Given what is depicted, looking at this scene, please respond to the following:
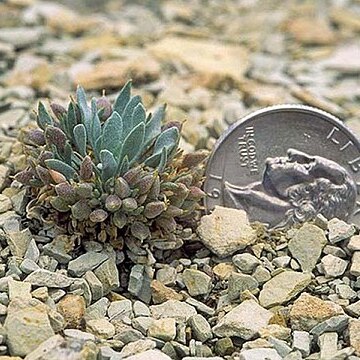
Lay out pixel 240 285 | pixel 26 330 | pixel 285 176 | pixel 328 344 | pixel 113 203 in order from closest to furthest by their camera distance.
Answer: pixel 26 330
pixel 328 344
pixel 113 203
pixel 240 285
pixel 285 176

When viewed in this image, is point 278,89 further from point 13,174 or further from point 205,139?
point 13,174

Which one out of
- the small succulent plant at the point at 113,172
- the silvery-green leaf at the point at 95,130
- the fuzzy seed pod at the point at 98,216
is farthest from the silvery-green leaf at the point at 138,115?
the fuzzy seed pod at the point at 98,216

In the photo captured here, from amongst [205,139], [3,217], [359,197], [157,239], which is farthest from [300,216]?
[3,217]

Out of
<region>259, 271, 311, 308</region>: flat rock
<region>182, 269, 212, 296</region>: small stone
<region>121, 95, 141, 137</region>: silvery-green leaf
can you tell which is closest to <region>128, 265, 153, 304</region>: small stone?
<region>182, 269, 212, 296</region>: small stone

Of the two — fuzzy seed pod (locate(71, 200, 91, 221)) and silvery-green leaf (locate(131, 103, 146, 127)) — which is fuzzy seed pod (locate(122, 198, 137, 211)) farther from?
silvery-green leaf (locate(131, 103, 146, 127))

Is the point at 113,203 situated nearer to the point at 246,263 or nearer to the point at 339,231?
the point at 246,263

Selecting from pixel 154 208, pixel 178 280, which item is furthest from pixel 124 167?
pixel 178 280
